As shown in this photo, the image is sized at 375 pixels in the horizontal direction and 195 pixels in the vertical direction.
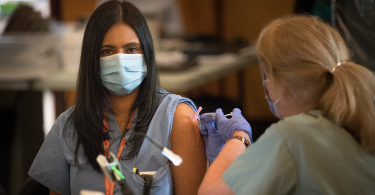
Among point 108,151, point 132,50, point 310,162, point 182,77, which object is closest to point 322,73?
point 310,162

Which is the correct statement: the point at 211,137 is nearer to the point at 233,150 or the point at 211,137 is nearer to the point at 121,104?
the point at 233,150

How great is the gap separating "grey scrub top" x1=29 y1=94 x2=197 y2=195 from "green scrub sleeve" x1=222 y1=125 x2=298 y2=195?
278 millimetres

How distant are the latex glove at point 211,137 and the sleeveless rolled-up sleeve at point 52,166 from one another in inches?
19.8

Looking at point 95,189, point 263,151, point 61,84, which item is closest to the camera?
point 263,151

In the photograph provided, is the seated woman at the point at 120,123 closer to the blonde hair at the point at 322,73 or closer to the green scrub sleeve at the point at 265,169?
the green scrub sleeve at the point at 265,169

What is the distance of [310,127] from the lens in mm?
944

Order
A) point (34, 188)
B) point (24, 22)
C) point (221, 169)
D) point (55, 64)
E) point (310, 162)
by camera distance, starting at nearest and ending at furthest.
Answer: point (310, 162) < point (221, 169) < point (34, 188) < point (24, 22) < point (55, 64)

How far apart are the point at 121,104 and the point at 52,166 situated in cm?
32

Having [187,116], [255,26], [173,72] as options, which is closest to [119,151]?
[187,116]

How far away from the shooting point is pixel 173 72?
267 cm

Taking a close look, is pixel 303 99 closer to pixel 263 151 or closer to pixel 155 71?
pixel 263 151

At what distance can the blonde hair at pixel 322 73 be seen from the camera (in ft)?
3.08

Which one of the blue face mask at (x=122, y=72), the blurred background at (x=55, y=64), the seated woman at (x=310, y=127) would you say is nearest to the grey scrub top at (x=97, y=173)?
the blue face mask at (x=122, y=72)

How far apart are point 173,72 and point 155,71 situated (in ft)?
4.54
